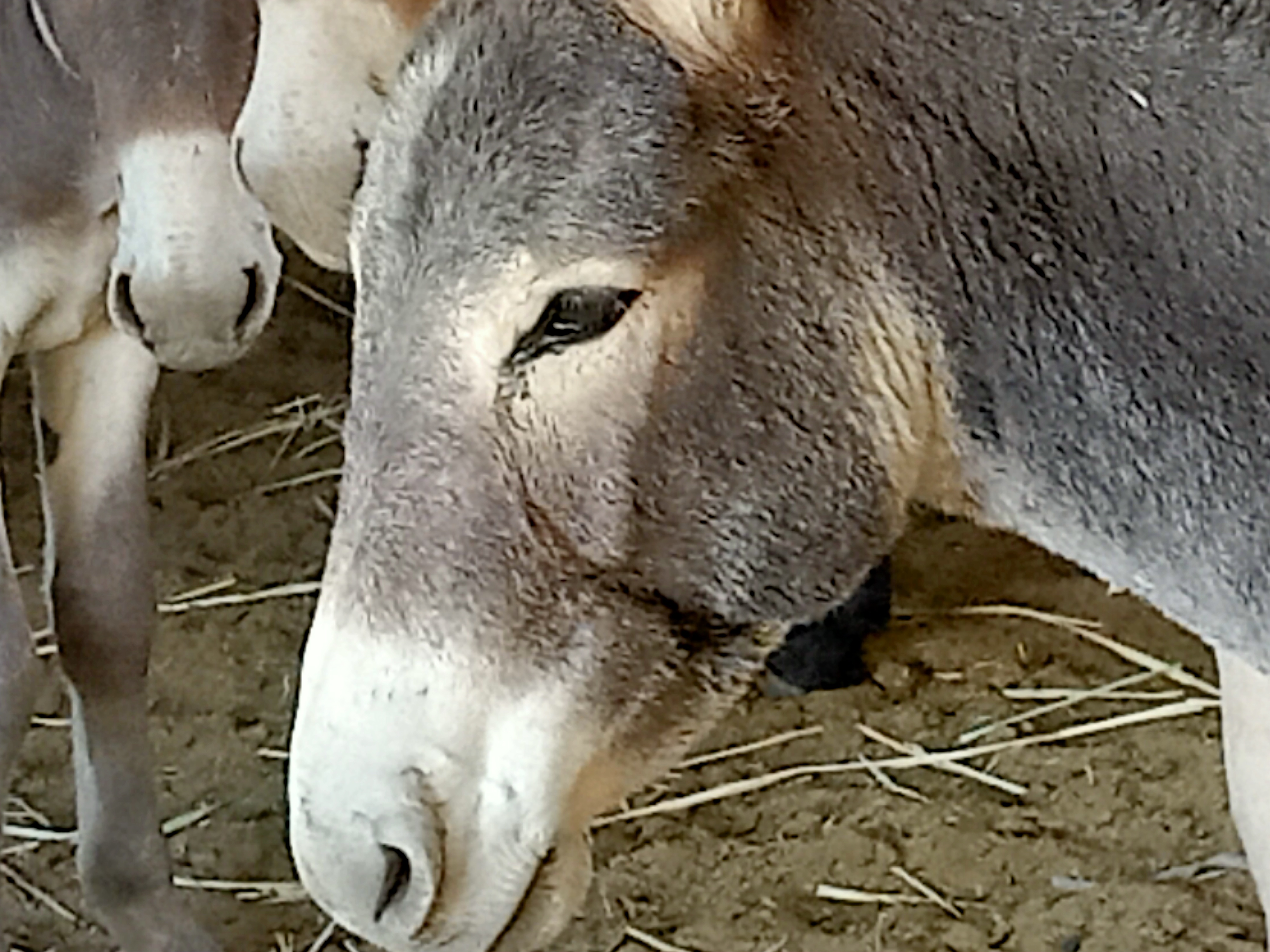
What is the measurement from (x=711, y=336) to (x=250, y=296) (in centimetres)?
70

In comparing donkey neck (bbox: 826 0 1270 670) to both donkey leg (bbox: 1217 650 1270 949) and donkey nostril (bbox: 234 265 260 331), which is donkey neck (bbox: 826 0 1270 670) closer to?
donkey leg (bbox: 1217 650 1270 949)

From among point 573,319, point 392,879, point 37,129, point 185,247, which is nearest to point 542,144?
point 573,319

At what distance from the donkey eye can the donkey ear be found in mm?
114

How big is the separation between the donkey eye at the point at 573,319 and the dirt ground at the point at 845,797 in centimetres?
114

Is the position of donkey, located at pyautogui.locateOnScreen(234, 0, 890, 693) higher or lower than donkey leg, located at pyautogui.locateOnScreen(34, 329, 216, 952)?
higher

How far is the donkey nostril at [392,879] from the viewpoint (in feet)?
A: 3.34

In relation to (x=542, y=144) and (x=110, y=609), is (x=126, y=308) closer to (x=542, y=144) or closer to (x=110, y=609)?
(x=110, y=609)

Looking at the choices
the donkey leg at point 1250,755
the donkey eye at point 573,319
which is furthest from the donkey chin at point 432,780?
the donkey leg at point 1250,755

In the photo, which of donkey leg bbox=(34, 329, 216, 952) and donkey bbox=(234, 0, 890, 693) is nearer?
donkey bbox=(234, 0, 890, 693)

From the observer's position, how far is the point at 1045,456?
1.03 m

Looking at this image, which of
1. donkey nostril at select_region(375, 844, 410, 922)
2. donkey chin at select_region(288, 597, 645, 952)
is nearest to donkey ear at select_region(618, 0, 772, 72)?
donkey chin at select_region(288, 597, 645, 952)

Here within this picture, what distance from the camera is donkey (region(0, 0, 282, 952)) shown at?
61.0 inches

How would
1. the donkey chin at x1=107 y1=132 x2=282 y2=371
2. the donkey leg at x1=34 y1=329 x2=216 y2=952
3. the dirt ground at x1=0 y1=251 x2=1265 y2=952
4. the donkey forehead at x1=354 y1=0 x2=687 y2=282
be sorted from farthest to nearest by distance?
the dirt ground at x1=0 y1=251 x2=1265 y2=952
the donkey leg at x1=34 y1=329 x2=216 y2=952
the donkey chin at x1=107 y1=132 x2=282 y2=371
the donkey forehead at x1=354 y1=0 x2=687 y2=282

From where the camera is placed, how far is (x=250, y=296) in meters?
1.59
